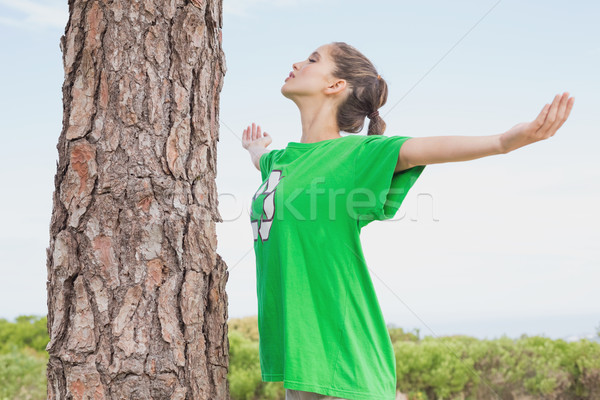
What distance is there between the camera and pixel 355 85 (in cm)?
251

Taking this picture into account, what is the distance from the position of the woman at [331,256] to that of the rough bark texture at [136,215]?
0.78 feet

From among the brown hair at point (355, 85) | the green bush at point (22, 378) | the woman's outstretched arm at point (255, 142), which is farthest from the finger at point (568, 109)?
the green bush at point (22, 378)

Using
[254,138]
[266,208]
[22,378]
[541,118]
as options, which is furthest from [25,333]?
[541,118]

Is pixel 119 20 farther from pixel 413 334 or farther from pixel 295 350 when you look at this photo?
pixel 413 334

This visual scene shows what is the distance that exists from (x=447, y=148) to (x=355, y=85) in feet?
2.53

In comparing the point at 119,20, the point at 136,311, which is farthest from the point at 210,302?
the point at 119,20

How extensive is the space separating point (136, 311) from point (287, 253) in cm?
60

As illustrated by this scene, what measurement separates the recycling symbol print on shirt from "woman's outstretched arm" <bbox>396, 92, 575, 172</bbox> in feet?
1.80

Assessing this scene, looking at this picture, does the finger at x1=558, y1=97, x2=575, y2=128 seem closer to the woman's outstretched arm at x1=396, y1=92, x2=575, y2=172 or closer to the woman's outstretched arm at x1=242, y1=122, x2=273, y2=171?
the woman's outstretched arm at x1=396, y1=92, x2=575, y2=172

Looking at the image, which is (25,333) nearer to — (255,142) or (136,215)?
(255,142)

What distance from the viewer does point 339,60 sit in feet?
A: 8.29

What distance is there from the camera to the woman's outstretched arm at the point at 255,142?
9.67 feet

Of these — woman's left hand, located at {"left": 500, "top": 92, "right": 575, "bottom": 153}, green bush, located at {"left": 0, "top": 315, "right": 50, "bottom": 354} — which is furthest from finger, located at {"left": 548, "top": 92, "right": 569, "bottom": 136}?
green bush, located at {"left": 0, "top": 315, "right": 50, "bottom": 354}

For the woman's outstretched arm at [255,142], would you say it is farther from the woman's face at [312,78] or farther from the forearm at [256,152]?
the woman's face at [312,78]
